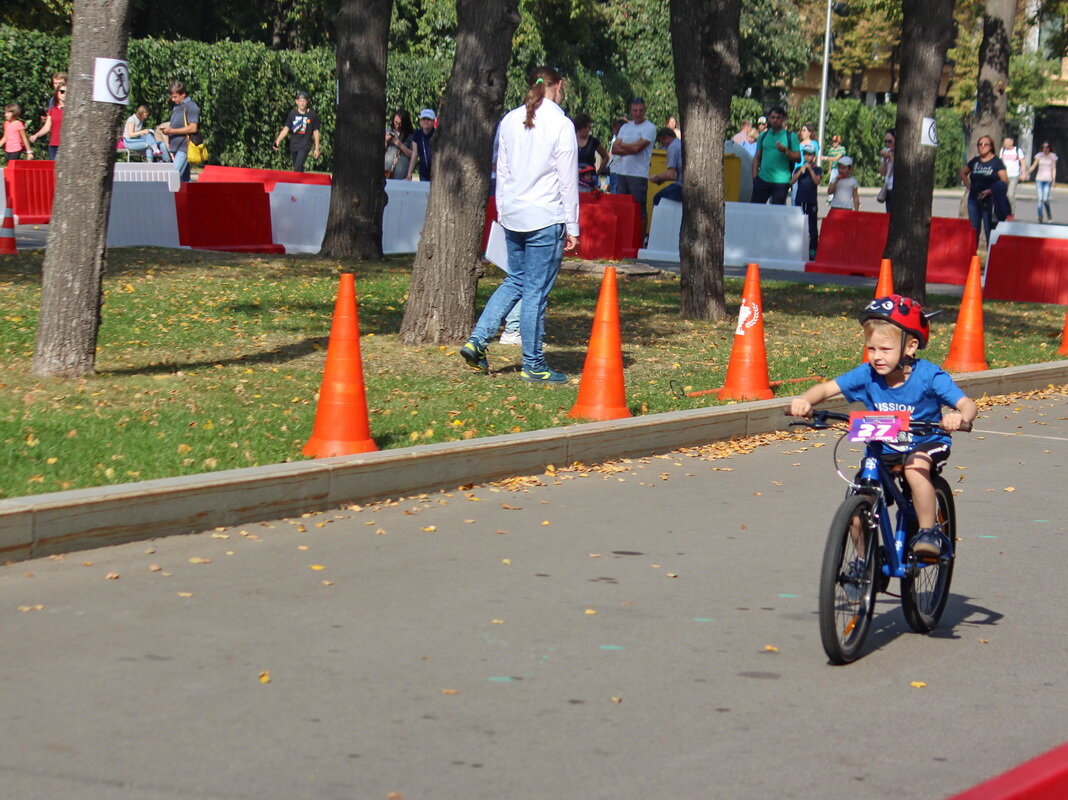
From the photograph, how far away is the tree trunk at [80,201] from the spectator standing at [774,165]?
15.2m

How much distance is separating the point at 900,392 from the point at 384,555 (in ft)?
7.94

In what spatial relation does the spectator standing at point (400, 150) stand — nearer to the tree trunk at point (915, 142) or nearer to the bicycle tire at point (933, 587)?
the tree trunk at point (915, 142)

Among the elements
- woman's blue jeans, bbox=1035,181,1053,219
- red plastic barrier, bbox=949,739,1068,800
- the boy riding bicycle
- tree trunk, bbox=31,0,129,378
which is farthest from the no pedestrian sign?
woman's blue jeans, bbox=1035,181,1053,219

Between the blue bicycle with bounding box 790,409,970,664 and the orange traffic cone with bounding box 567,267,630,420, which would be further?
the orange traffic cone with bounding box 567,267,630,420

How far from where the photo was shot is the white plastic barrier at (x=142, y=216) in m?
18.6

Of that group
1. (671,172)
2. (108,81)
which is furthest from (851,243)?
(108,81)

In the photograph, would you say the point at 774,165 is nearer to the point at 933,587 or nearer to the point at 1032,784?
the point at 933,587

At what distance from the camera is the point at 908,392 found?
6031 mm

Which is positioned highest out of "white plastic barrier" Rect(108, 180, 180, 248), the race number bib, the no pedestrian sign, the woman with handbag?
the woman with handbag

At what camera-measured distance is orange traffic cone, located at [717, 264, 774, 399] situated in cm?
1130

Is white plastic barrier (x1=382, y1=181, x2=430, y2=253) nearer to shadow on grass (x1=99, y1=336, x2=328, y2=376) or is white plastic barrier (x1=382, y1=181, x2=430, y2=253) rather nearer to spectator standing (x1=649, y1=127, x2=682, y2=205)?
spectator standing (x1=649, y1=127, x2=682, y2=205)

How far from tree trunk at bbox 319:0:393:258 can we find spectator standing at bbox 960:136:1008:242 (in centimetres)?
934

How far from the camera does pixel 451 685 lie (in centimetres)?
528

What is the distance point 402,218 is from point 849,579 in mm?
15434
